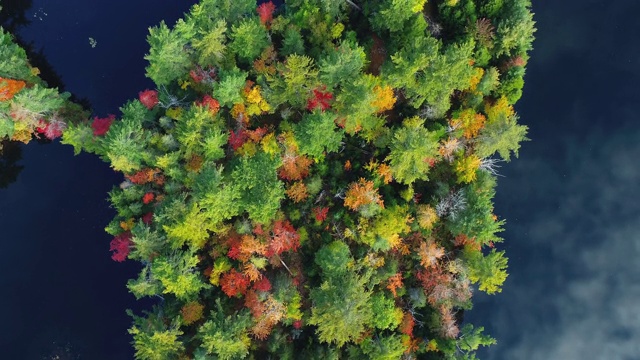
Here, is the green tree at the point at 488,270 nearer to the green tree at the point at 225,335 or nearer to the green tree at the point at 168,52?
the green tree at the point at 225,335

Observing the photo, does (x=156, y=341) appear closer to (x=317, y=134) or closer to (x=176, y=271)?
(x=176, y=271)

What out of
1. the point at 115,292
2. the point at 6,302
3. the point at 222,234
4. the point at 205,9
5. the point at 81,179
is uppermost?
the point at 205,9

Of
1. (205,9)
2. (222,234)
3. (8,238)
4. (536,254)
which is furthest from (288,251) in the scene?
(8,238)

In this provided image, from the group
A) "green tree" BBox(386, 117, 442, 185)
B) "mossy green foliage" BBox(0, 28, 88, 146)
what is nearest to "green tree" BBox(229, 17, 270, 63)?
"green tree" BBox(386, 117, 442, 185)

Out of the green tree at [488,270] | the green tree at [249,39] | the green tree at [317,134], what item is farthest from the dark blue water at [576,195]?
the green tree at [249,39]

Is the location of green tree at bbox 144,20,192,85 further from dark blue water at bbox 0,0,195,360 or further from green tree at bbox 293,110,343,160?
green tree at bbox 293,110,343,160

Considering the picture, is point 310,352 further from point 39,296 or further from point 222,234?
point 39,296

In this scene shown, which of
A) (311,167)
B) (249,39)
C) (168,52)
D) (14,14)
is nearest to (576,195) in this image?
(311,167)
